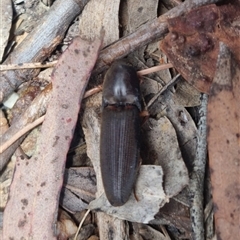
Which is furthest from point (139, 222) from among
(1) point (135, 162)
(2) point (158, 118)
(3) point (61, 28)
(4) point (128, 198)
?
(3) point (61, 28)

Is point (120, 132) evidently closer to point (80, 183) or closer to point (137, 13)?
point (80, 183)

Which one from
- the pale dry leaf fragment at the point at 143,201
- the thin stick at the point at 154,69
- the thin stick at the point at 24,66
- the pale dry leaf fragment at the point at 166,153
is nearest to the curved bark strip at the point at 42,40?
the thin stick at the point at 24,66

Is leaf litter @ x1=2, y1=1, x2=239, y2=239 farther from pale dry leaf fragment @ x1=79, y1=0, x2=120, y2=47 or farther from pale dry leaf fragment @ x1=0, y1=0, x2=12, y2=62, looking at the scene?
pale dry leaf fragment @ x1=0, y1=0, x2=12, y2=62

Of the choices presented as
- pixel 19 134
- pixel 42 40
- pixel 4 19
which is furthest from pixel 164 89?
pixel 4 19

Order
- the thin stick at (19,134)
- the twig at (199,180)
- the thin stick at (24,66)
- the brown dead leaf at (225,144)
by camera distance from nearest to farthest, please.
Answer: the brown dead leaf at (225,144)
the twig at (199,180)
the thin stick at (19,134)
the thin stick at (24,66)

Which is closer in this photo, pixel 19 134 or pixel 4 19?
pixel 19 134

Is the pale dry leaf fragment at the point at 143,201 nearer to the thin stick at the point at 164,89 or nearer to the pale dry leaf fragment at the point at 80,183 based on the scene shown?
the pale dry leaf fragment at the point at 80,183
